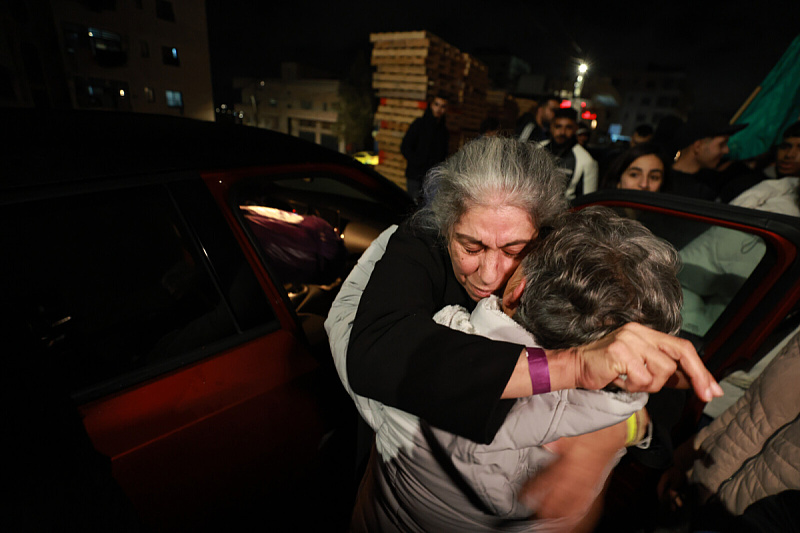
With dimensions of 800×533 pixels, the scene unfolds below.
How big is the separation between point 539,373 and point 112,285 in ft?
8.67

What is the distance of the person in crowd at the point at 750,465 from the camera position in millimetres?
1191

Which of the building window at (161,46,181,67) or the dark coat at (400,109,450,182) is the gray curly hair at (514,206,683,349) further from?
the building window at (161,46,181,67)

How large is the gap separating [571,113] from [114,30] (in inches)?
485

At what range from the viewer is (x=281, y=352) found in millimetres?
1376

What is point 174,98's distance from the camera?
11914 mm

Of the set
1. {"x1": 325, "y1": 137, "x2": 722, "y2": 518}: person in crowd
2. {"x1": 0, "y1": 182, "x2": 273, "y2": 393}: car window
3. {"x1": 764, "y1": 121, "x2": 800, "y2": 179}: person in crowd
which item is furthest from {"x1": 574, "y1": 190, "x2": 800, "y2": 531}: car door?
{"x1": 764, "y1": 121, "x2": 800, "y2": 179}: person in crowd

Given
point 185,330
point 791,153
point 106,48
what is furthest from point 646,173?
point 106,48

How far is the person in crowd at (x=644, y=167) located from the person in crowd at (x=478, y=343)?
209 cm

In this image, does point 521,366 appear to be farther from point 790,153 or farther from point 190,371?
point 790,153

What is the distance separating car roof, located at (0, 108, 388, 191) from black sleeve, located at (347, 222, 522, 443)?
0.93 metres

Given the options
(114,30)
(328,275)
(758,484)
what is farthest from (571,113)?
(114,30)

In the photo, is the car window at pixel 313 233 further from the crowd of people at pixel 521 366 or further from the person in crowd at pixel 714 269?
the person in crowd at pixel 714 269

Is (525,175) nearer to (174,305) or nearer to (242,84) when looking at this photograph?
(174,305)

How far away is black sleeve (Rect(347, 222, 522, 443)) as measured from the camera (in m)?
0.74
